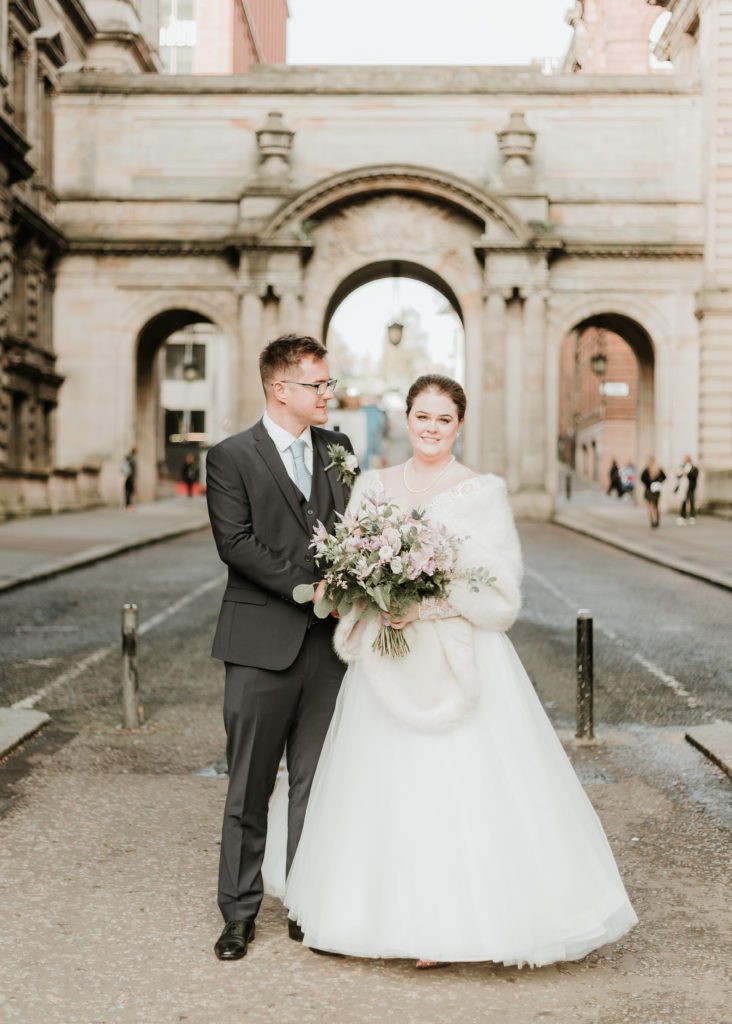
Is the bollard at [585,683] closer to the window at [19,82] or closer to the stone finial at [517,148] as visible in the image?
the stone finial at [517,148]

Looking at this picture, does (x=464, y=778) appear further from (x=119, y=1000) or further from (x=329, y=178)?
(x=329, y=178)

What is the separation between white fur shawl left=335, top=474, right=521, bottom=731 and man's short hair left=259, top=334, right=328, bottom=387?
0.71m

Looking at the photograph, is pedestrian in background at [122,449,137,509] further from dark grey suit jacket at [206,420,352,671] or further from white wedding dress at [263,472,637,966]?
white wedding dress at [263,472,637,966]

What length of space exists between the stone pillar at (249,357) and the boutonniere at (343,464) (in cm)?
3246

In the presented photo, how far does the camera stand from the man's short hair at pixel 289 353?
15.1ft

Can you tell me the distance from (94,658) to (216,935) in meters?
6.89

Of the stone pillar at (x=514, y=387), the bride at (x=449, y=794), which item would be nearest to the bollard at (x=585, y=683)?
the bride at (x=449, y=794)

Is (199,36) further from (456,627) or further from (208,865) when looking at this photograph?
(456,627)

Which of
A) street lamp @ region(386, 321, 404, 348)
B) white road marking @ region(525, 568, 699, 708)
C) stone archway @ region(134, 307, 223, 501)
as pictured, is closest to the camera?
white road marking @ region(525, 568, 699, 708)

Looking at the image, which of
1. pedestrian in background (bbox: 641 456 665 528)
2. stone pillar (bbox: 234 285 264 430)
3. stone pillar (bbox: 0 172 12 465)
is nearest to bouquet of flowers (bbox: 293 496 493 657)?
pedestrian in background (bbox: 641 456 665 528)

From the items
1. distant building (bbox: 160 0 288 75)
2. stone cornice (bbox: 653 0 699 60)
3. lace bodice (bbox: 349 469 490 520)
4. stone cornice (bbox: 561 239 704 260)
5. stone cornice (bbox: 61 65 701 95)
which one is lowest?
lace bodice (bbox: 349 469 490 520)

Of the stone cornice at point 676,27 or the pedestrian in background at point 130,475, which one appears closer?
the pedestrian in background at point 130,475

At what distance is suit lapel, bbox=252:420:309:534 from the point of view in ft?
15.2

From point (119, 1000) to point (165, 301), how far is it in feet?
118
